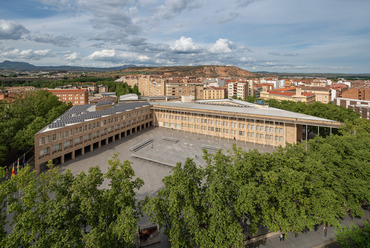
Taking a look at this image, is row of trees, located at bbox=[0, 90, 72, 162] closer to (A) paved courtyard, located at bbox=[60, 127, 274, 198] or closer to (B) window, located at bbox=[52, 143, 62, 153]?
(B) window, located at bbox=[52, 143, 62, 153]

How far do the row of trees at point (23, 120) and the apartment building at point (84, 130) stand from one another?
4.13 m

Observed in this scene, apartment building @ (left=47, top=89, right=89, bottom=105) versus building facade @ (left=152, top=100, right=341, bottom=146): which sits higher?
apartment building @ (left=47, top=89, right=89, bottom=105)

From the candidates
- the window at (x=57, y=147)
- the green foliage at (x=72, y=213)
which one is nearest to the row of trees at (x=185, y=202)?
the green foliage at (x=72, y=213)

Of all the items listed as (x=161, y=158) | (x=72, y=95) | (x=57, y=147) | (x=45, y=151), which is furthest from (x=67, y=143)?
(x=72, y=95)

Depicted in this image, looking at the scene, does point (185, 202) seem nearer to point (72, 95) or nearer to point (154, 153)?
point (154, 153)

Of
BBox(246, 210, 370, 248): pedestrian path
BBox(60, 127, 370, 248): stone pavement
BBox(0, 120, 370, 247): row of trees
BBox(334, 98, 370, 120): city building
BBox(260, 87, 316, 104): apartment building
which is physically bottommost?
BBox(246, 210, 370, 248): pedestrian path

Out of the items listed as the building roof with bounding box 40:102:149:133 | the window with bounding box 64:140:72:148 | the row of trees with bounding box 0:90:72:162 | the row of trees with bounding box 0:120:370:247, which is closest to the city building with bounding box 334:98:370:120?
the row of trees with bounding box 0:120:370:247

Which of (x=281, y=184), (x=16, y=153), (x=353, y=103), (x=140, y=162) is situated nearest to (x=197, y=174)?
(x=281, y=184)

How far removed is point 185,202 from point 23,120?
4570cm

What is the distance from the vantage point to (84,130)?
42219 millimetres

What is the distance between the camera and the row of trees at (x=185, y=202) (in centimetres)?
1474

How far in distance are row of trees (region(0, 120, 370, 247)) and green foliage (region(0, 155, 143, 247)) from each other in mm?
59

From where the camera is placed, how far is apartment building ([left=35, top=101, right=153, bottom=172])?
35.4 meters

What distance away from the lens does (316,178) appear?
19.7 m
